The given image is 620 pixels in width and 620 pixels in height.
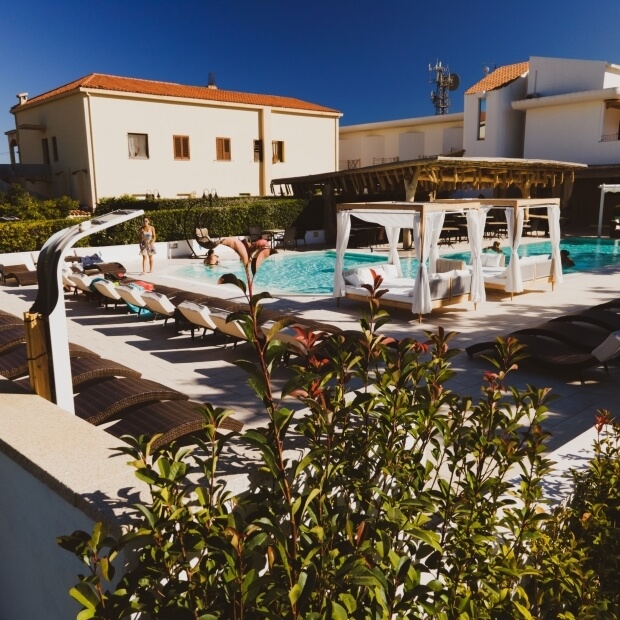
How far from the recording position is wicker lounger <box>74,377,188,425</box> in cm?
510

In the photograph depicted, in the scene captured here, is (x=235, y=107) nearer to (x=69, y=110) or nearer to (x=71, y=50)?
(x=69, y=110)

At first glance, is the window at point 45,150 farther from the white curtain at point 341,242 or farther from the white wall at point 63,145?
the white curtain at point 341,242

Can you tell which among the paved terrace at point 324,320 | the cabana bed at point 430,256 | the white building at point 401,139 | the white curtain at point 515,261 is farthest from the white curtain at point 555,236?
the white building at point 401,139

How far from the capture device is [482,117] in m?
36.5

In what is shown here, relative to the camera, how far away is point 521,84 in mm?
36156

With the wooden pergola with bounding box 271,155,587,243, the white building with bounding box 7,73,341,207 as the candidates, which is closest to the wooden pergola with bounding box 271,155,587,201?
the wooden pergola with bounding box 271,155,587,243

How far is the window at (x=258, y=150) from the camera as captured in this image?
33.7 m

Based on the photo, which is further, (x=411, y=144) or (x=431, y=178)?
(x=411, y=144)

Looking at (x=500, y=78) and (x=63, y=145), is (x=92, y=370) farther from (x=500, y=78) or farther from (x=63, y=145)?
(x=500, y=78)

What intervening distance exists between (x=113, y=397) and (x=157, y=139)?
89.3 feet

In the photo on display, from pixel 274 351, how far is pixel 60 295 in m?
2.44

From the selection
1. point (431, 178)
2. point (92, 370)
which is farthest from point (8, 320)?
point (431, 178)

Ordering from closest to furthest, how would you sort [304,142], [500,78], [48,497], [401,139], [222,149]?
1. [48,497]
2. [222,149]
3. [304,142]
4. [500,78]
5. [401,139]

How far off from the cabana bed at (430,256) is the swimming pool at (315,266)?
228cm
